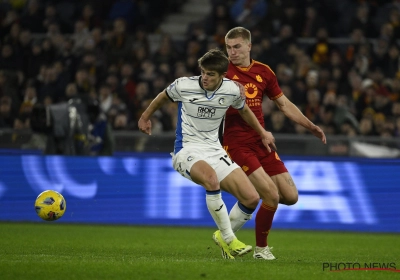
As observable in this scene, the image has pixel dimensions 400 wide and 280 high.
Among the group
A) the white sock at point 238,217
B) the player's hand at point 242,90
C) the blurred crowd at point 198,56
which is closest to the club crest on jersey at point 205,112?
the player's hand at point 242,90

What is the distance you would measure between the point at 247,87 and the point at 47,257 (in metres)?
2.80

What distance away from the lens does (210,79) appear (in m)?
8.23

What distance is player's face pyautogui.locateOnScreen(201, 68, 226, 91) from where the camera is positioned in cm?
820

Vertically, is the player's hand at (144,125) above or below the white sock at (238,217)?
above

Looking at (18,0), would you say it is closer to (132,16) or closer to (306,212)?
(132,16)

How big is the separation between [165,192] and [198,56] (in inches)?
205

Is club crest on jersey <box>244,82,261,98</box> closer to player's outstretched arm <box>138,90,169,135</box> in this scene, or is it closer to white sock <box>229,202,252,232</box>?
player's outstretched arm <box>138,90,169,135</box>

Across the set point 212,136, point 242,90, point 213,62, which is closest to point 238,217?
point 212,136

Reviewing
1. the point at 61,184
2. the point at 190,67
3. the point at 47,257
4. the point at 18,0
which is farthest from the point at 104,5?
the point at 47,257

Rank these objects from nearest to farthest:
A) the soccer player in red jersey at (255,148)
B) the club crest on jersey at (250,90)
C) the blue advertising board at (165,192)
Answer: the soccer player in red jersey at (255,148)
the club crest on jersey at (250,90)
the blue advertising board at (165,192)

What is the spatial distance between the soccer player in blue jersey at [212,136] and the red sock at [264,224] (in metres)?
0.25

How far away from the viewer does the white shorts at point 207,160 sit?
8.37m

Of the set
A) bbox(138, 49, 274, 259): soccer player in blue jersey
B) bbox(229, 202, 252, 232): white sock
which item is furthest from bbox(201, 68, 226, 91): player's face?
bbox(229, 202, 252, 232): white sock

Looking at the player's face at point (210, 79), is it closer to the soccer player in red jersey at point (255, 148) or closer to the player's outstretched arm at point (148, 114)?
the player's outstretched arm at point (148, 114)
